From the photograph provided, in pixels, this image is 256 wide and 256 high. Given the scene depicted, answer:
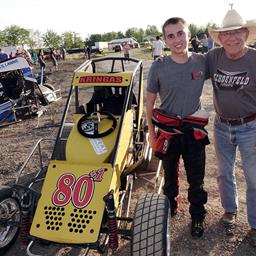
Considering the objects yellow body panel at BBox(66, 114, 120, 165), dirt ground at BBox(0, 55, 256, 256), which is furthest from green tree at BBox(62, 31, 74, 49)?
yellow body panel at BBox(66, 114, 120, 165)

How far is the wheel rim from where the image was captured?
3.72 m

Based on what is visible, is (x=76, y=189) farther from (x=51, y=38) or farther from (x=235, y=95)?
(x=51, y=38)

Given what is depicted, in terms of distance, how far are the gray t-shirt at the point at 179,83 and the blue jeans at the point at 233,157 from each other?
41 centimetres

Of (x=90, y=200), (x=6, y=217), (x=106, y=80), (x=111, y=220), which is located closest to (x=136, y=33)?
(x=106, y=80)

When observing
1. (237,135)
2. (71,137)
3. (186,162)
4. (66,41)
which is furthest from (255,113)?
(66,41)

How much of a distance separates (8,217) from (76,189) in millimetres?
796

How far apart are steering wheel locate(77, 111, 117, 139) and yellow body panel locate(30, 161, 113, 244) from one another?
40 centimetres

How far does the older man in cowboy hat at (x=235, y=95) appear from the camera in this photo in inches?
132

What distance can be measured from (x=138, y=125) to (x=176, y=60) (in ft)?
5.91

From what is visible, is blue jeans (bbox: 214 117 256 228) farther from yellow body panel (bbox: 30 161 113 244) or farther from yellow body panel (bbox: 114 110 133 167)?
yellow body panel (bbox: 30 161 113 244)

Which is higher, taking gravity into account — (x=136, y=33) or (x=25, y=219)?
(x=25, y=219)

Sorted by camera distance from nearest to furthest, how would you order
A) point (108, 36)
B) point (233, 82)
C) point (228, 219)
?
1. point (233, 82)
2. point (228, 219)
3. point (108, 36)

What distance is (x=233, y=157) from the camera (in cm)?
384

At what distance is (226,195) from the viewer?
3971 mm
